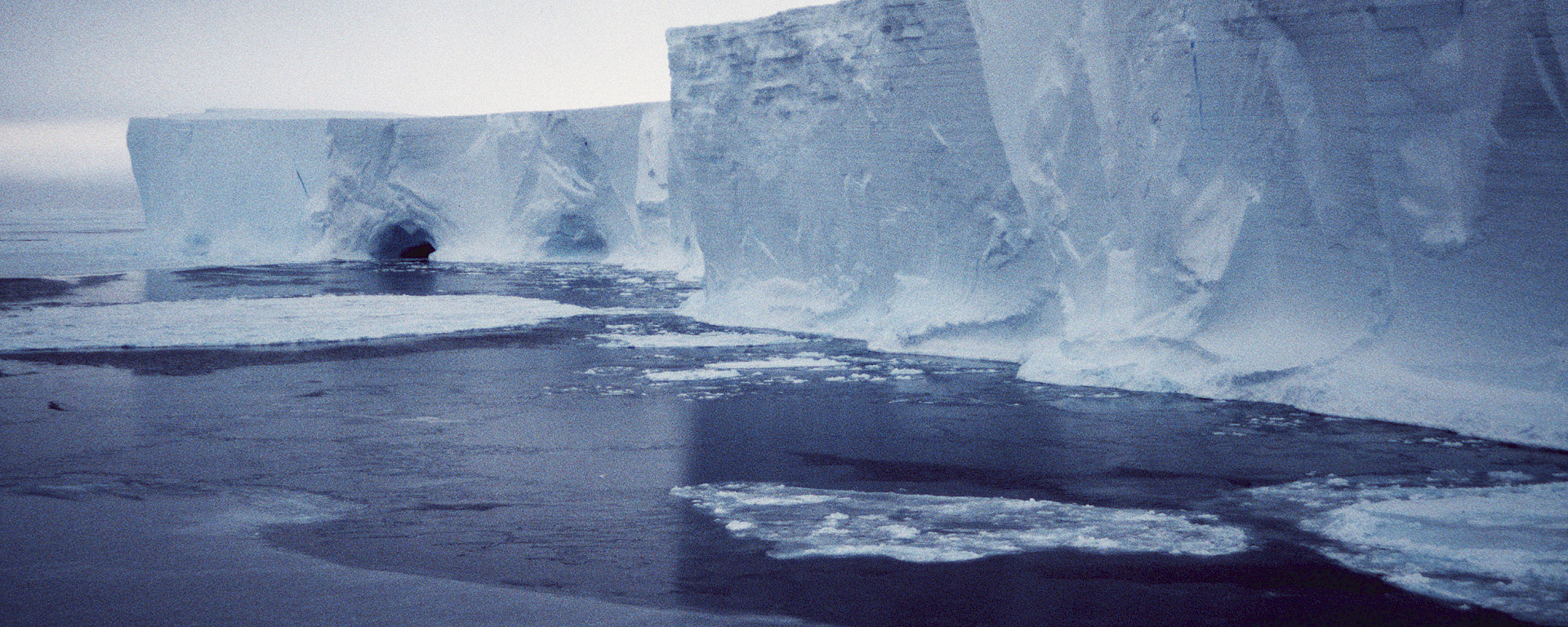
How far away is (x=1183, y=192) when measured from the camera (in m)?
7.94

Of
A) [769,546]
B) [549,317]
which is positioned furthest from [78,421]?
[549,317]

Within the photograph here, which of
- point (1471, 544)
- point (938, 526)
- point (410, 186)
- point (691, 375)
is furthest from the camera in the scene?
point (410, 186)

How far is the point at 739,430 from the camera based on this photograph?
21.8 feet

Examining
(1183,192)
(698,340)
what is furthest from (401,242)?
(1183,192)

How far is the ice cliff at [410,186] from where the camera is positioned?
76.8 feet

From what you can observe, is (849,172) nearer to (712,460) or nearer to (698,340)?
(698,340)

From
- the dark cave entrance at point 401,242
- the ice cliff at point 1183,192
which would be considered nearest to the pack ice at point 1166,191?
the ice cliff at point 1183,192

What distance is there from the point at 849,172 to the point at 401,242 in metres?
17.6

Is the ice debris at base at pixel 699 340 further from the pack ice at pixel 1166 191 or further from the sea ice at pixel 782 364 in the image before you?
the sea ice at pixel 782 364

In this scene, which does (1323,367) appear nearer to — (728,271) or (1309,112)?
(1309,112)

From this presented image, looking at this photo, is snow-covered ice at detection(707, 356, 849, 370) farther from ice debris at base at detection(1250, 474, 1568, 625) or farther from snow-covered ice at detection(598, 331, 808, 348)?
ice debris at base at detection(1250, 474, 1568, 625)

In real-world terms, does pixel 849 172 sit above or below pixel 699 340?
above

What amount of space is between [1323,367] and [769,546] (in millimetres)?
4017

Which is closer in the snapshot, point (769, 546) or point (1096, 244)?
point (769, 546)
